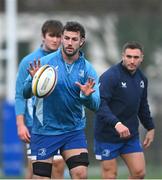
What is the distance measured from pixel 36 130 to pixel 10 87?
1109cm

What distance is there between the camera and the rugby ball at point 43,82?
37.3 ft

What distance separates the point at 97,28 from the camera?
106ft

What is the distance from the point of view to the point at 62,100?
1167cm

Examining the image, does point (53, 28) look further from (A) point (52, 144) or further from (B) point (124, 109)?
(A) point (52, 144)

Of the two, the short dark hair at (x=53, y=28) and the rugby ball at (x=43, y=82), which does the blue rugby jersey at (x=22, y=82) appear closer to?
the short dark hair at (x=53, y=28)

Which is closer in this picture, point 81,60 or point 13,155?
point 81,60

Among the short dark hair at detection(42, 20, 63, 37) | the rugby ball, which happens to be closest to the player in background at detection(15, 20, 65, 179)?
the short dark hair at detection(42, 20, 63, 37)

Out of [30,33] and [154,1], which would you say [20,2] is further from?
[154,1]

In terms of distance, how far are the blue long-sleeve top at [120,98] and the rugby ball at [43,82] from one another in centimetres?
173

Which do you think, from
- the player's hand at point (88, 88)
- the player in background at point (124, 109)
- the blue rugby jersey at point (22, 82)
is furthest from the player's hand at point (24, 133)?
the player's hand at point (88, 88)

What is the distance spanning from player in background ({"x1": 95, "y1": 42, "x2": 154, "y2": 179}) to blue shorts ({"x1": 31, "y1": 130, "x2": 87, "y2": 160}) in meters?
1.26

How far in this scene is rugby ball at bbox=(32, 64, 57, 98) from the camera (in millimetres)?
11383

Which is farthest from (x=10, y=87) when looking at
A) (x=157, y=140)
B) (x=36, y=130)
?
(x=36, y=130)

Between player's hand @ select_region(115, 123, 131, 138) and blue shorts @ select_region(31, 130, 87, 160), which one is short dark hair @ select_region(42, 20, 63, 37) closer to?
player's hand @ select_region(115, 123, 131, 138)
